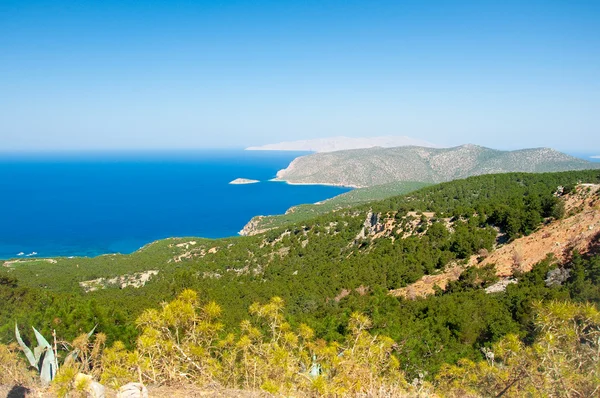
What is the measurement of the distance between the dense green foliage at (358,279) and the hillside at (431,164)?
108m

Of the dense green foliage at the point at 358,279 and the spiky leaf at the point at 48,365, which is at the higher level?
the spiky leaf at the point at 48,365

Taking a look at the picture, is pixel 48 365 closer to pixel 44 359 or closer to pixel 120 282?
pixel 44 359

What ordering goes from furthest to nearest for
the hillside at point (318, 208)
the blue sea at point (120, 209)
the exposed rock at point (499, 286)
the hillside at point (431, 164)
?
the hillside at point (431, 164), the hillside at point (318, 208), the blue sea at point (120, 209), the exposed rock at point (499, 286)

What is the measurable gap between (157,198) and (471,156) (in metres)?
150

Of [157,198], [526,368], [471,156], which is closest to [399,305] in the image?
[526,368]

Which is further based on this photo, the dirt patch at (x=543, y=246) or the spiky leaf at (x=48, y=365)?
the dirt patch at (x=543, y=246)

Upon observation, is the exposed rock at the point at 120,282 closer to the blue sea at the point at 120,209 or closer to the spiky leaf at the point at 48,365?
the blue sea at the point at 120,209

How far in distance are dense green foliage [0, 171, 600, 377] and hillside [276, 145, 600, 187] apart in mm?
107944

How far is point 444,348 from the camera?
1251 cm

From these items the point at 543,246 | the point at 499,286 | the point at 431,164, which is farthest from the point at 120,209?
the point at 431,164

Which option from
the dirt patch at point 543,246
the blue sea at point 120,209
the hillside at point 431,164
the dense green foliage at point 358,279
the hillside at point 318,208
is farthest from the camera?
the hillside at point 431,164

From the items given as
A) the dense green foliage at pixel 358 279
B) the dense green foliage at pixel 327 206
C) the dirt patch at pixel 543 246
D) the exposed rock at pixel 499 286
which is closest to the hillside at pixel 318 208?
the dense green foliage at pixel 327 206

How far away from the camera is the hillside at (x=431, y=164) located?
142m

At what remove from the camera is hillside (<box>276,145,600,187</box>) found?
142 meters
